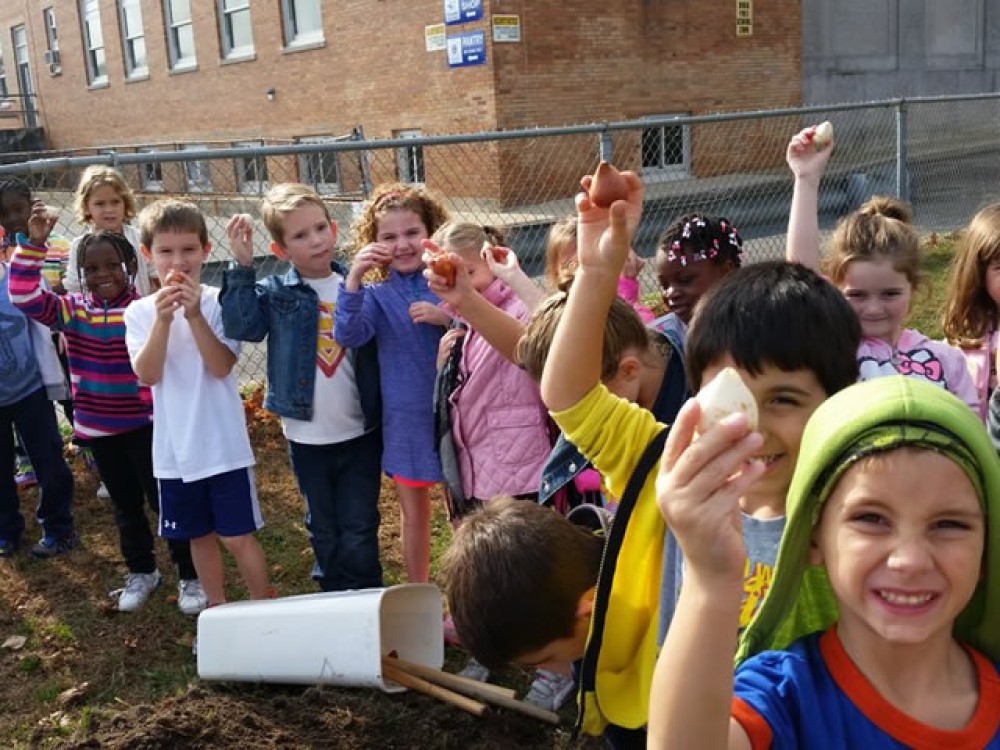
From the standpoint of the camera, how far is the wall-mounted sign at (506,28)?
47.1 feet

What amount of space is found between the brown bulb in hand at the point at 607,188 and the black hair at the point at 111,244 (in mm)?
2708

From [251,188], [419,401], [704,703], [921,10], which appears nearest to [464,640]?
Answer: [704,703]

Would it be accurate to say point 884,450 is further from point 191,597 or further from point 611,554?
point 191,597

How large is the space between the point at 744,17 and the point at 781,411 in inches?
691

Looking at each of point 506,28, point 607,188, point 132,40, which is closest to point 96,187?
point 607,188

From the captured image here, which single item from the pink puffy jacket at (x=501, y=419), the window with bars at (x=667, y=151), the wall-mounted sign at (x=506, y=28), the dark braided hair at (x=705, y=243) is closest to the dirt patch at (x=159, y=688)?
the pink puffy jacket at (x=501, y=419)

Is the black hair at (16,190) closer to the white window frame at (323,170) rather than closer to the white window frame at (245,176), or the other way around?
the white window frame at (323,170)

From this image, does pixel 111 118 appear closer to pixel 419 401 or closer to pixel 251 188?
pixel 251 188

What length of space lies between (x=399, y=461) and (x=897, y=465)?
8.27 ft

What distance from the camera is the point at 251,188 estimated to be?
60.6 feet

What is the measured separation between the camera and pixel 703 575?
40.2 inches

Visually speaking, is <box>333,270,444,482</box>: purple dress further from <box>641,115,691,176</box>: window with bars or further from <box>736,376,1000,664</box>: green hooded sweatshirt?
<box>641,115,691,176</box>: window with bars

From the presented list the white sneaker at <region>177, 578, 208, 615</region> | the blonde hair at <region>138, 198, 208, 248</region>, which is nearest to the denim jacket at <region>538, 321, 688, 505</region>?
the blonde hair at <region>138, 198, 208, 248</region>

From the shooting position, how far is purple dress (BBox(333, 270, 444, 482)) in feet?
11.3
